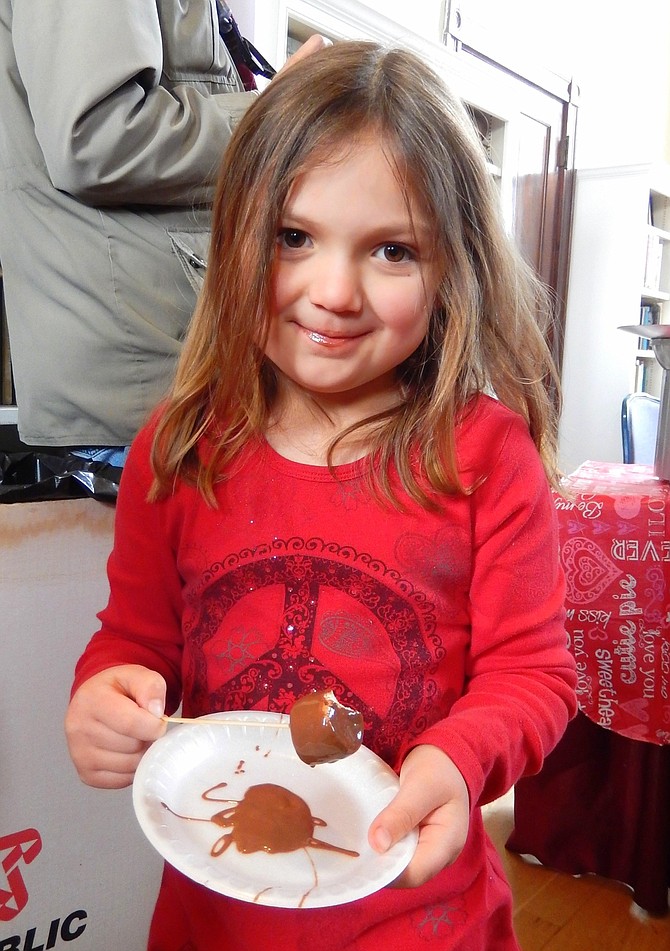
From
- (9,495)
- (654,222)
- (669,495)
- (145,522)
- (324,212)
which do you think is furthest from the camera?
(654,222)

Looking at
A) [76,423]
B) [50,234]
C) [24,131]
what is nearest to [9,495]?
[76,423]

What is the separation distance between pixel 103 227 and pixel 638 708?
1486 millimetres

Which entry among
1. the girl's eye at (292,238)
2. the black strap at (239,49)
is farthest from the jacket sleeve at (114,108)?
the girl's eye at (292,238)

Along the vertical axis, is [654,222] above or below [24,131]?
above

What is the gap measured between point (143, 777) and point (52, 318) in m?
0.74

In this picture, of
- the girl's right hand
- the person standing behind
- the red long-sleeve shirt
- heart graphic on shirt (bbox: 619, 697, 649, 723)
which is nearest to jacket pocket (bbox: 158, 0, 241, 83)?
the person standing behind

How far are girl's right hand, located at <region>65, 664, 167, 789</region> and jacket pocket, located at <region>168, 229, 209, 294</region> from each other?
597 millimetres

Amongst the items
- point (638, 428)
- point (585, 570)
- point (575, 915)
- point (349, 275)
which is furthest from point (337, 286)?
point (638, 428)

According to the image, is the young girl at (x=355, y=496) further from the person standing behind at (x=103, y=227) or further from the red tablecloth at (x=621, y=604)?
the red tablecloth at (x=621, y=604)

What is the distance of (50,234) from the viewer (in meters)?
1.17

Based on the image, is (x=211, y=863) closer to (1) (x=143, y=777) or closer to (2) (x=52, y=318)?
(1) (x=143, y=777)

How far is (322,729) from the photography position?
0.66 m

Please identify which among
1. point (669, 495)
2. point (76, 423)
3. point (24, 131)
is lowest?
point (669, 495)

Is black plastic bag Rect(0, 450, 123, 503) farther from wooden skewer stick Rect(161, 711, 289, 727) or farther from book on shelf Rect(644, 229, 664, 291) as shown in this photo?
book on shelf Rect(644, 229, 664, 291)
